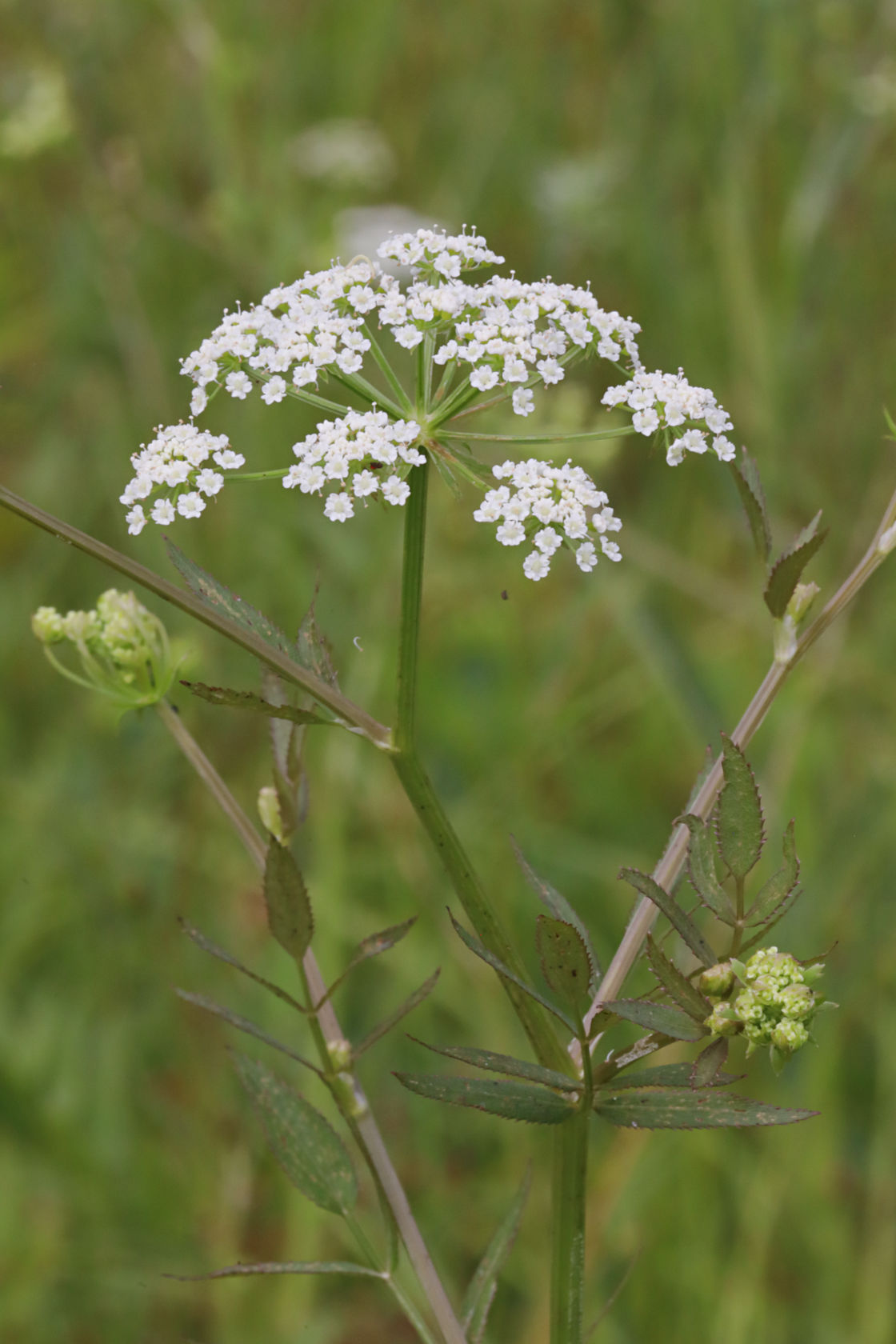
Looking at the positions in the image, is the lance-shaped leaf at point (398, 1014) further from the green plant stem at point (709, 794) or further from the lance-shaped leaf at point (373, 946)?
the green plant stem at point (709, 794)

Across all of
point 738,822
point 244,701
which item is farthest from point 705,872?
point 244,701

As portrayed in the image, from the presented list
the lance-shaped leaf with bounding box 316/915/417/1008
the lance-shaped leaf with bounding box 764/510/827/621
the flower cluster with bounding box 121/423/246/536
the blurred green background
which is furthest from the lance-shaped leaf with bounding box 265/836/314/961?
the blurred green background

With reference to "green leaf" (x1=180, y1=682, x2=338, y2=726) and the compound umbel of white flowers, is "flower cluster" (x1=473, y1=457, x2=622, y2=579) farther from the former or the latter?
"green leaf" (x1=180, y1=682, x2=338, y2=726)

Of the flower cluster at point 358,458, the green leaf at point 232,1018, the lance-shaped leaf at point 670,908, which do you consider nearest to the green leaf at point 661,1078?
the lance-shaped leaf at point 670,908

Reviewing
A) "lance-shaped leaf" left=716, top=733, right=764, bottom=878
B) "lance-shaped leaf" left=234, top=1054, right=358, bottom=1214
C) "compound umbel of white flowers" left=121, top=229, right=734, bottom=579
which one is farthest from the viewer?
"lance-shaped leaf" left=234, top=1054, right=358, bottom=1214

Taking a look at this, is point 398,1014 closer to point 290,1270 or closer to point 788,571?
point 290,1270
